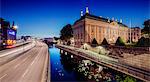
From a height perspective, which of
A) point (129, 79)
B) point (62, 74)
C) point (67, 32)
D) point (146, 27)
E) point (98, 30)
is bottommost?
point (62, 74)

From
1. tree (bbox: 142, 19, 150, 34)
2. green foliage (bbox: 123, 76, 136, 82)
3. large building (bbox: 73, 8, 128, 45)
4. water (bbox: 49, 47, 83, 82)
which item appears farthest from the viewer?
large building (bbox: 73, 8, 128, 45)

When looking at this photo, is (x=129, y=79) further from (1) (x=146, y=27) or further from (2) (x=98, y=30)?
(2) (x=98, y=30)

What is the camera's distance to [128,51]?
3253 centimetres

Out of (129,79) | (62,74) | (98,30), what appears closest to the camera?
(129,79)

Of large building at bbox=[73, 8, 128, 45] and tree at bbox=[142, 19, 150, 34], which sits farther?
large building at bbox=[73, 8, 128, 45]

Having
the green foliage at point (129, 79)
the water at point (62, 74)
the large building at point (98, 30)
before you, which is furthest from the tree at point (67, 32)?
the green foliage at point (129, 79)

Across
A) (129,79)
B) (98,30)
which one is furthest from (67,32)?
(129,79)

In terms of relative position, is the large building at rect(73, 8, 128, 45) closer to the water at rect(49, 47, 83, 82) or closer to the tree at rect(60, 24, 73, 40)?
the tree at rect(60, 24, 73, 40)

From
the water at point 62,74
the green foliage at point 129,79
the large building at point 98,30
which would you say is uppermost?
the large building at point 98,30

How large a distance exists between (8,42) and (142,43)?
65.9 meters

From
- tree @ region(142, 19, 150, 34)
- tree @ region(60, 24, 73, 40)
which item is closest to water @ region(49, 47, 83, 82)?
tree @ region(142, 19, 150, 34)

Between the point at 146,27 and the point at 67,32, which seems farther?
the point at 67,32

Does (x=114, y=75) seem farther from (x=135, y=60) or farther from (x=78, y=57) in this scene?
(x=78, y=57)

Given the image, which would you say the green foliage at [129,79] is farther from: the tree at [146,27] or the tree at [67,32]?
the tree at [67,32]
